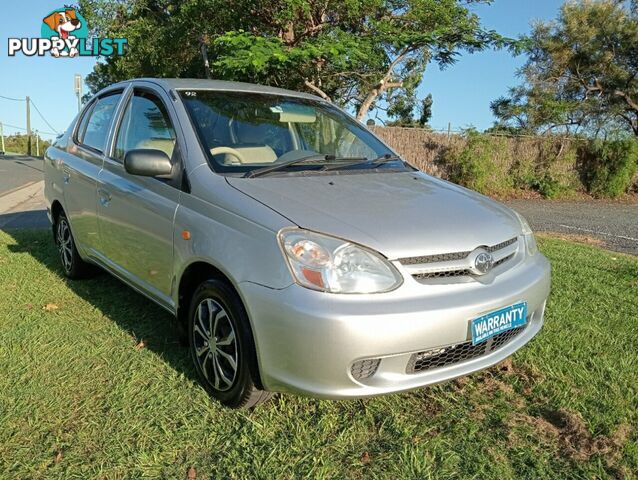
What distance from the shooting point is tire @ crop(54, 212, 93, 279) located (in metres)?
4.68

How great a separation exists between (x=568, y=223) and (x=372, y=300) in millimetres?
10003

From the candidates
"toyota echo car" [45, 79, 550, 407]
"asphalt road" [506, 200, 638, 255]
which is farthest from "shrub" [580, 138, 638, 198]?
"toyota echo car" [45, 79, 550, 407]

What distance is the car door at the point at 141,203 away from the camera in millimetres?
3039

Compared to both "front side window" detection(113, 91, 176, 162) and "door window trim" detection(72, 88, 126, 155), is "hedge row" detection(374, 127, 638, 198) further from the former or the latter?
"front side window" detection(113, 91, 176, 162)

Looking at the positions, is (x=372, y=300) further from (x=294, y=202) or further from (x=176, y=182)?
(x=176, y=182)

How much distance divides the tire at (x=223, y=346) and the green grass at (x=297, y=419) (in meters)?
0.11

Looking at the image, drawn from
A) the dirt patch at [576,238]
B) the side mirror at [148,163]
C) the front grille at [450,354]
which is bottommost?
the dirt patch at [576,238]

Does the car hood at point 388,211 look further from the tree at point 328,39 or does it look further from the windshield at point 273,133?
the tree at point 328,39

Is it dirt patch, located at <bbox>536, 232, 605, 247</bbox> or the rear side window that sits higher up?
the rear side window

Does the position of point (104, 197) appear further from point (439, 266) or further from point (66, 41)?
point (66, 41)

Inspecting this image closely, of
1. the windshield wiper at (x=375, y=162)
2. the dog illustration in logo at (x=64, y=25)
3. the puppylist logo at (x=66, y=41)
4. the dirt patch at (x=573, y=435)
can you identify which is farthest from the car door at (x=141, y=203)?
the dog illustration in logo at (x=64, y=25)

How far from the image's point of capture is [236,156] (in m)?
3.06

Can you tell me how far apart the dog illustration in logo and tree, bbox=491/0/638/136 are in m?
15.7

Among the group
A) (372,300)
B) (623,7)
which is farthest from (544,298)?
(623,7)
